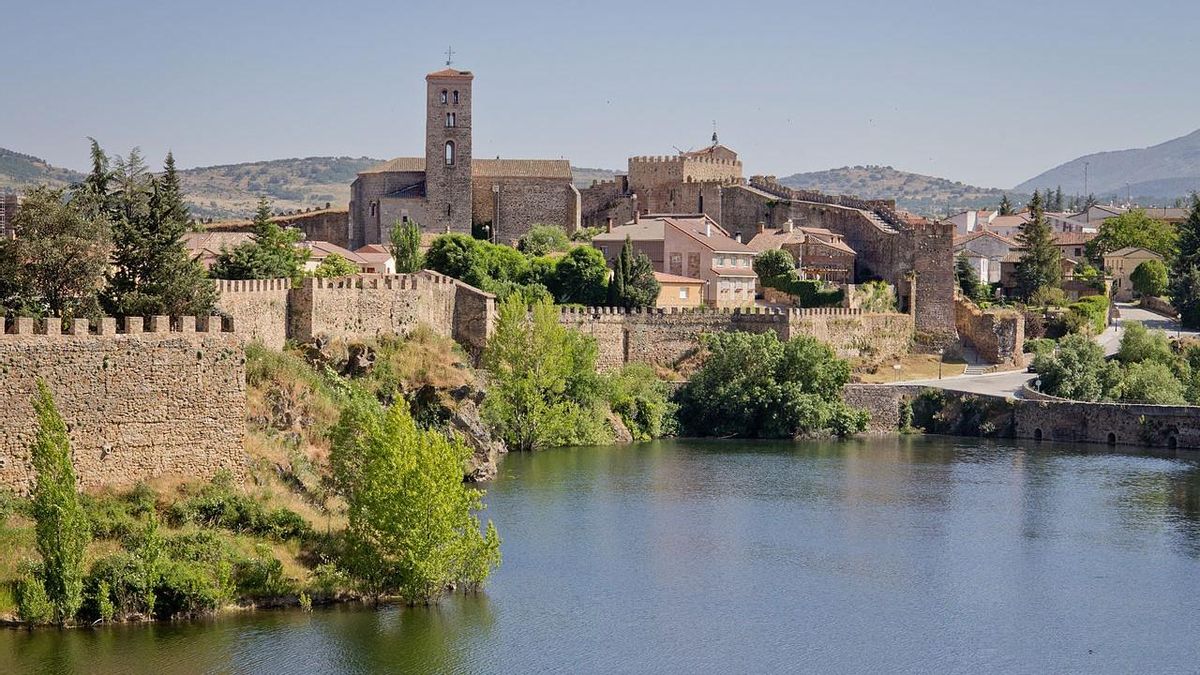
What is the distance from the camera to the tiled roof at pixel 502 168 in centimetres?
8050

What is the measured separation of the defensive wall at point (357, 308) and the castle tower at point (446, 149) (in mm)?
23378

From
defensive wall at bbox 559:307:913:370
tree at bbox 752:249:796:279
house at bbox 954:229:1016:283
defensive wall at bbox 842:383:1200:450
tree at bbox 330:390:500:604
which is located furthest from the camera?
house at bbox 954:229:1016:283

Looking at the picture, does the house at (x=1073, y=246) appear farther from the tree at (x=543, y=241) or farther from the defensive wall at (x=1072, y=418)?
the defensive wall at (x=1072, y=418)

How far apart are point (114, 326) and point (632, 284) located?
36310 mm

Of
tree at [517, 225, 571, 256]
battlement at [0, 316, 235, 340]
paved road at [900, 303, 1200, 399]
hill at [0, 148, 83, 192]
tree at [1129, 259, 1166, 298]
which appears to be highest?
hill at [0, 148, 83, 192]

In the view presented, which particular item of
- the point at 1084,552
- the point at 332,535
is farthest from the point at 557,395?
the point at 332,535

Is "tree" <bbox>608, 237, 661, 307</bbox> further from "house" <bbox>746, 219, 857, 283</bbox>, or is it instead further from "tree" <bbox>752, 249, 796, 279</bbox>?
"house" <bbox>746, 219, 857, 283</bbox>

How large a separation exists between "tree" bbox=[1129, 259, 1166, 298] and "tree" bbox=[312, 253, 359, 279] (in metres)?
43.1

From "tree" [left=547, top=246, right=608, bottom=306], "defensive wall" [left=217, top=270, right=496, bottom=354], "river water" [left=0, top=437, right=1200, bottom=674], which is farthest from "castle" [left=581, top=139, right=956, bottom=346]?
"defensive wall" [left=217, top=270, right=496, bottom=354]

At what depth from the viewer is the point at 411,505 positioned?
3014cm

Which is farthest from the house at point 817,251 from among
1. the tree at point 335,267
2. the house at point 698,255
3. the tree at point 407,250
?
the tree at point 335,267

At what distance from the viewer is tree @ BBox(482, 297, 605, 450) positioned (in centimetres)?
5244

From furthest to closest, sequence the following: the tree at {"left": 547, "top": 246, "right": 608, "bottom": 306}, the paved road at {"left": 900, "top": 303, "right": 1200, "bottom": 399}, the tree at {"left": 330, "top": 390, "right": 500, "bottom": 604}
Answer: the tree at {"left": 547, "top": 246, "right": 608, "bottom": 306}, the paved road at {"left": 900, "top": 303, "right": 1200, "bottom": 399}, the tree at {"left": 330, "top": 390, "right": 500, "bottom": 604}

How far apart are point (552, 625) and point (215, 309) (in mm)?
11102
